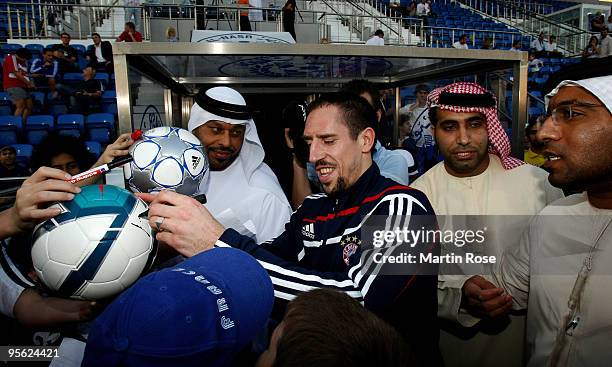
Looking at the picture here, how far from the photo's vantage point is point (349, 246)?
1.48 metres

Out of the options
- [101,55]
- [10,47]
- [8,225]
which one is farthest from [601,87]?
[10,47]

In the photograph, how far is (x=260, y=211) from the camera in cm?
231

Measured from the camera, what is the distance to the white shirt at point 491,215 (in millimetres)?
2061

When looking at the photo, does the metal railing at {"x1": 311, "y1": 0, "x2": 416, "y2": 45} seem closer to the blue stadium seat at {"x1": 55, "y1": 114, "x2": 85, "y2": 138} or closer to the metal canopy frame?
the blue stadium seat at {"x1": 55, "y1": 114, "x2": 85, "y2": 138}

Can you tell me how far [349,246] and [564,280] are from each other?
29.1 inches

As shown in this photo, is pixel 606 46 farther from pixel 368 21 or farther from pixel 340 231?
pixel 340 231

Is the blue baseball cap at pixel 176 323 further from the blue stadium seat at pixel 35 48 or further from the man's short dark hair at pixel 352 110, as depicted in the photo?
the blue stadium seat at pixel 35 48

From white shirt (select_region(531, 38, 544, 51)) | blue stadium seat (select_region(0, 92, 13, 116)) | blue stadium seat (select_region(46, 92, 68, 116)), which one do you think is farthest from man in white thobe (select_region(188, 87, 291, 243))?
white shirt (select_region(531, 38, 544, 51))

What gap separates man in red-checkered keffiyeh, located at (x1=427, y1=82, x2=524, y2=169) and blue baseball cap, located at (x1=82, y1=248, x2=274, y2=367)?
1.75m

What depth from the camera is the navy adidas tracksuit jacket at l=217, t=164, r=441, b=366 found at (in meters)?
1.34

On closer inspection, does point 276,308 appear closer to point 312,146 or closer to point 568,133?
point 312,146

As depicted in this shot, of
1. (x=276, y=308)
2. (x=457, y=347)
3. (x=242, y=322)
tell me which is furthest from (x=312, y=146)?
(x=457, y=347)

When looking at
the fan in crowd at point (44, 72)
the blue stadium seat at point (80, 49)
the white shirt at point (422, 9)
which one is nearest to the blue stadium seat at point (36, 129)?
the fan in crowd at point (44, 72)

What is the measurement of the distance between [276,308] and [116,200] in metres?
0.58
